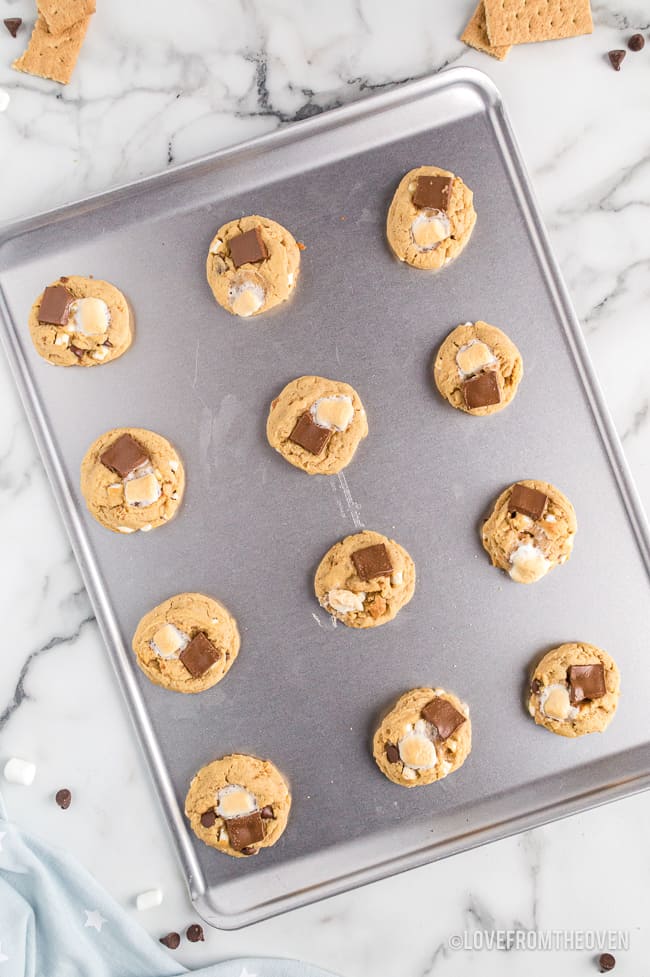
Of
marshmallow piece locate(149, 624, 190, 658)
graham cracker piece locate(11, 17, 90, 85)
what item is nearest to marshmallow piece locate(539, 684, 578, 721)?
marshmallow piece locate(149, 624, 190, 658)

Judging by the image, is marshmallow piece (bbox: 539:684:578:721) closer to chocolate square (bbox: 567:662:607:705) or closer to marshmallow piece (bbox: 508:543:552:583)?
chocolate square (bbox: 567:662:607:705)

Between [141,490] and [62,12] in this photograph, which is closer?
[141,490]

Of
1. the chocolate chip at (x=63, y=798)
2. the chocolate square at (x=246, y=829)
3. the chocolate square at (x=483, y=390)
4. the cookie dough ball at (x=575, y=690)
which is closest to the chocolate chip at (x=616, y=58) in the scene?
the chocolate square at (x=483, y=390)

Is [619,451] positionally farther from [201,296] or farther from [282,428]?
[201,296]

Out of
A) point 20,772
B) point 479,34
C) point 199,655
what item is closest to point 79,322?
point 199,655

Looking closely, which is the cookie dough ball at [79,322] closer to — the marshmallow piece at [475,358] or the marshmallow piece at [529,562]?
the marshmallow piece at [475,358]

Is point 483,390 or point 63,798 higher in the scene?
point 483,390

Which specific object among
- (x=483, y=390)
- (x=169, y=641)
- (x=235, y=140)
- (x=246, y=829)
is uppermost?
(x=235, y=140)

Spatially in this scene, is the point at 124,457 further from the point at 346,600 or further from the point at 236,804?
the point at 236,804
